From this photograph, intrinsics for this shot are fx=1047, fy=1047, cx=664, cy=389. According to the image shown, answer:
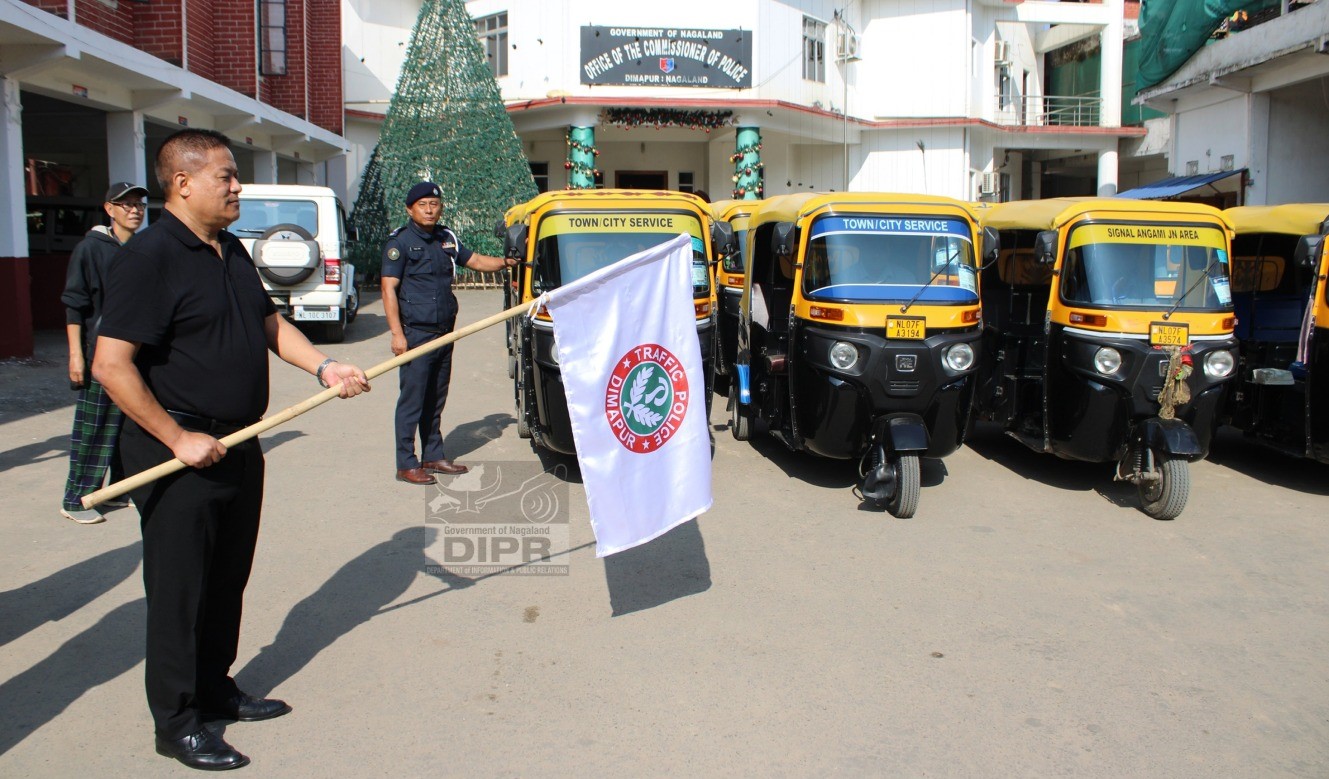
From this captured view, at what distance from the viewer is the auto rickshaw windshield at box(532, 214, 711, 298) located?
759 cm

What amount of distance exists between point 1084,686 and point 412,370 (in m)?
4.72

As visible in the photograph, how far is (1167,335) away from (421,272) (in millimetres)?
5085

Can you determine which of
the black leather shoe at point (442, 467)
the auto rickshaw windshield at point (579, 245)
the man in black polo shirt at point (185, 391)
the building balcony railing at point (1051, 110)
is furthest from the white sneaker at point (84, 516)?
the building balcony railing at point (1051, 110)

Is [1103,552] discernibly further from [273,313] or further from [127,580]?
[127,580]

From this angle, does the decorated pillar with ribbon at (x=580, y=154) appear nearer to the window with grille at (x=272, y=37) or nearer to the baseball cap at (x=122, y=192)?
the window with grille at (x=272, y=37)

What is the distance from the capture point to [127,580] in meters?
5.41

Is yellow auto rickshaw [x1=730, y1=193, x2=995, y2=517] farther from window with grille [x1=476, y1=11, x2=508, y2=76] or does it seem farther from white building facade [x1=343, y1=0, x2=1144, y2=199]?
window with grille [x1=476, y1=11, x2=508, y2=76]

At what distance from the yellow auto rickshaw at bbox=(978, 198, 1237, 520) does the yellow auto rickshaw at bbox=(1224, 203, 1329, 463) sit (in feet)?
2.26

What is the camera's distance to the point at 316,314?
14.6 metres

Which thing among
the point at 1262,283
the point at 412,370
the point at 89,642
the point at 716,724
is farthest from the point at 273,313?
the point at 1262,283

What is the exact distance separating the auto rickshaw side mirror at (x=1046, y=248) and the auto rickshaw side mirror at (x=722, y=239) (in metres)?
2.21

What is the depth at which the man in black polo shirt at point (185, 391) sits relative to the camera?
10.9ft

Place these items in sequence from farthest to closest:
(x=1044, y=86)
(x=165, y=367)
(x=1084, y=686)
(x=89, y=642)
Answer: (x=1044, y=86) → (x=89, y=642) → (x=1084, y=686) → (x=165, y=367)

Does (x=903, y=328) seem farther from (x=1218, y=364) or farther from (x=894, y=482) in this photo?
(x=1218, y=364)
